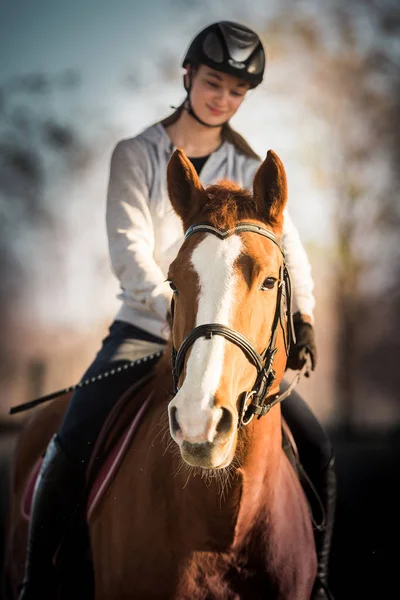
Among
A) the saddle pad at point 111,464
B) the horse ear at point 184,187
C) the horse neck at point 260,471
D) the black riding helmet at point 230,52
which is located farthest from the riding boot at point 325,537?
the black riding helmet at point 230,52

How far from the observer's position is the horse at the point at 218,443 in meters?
1.85

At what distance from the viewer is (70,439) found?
266cm

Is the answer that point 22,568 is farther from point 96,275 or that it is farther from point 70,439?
point 96,275

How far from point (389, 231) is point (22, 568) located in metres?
4.83

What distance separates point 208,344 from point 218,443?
0.95 ft

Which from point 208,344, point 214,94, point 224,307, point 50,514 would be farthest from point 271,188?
point 50,514

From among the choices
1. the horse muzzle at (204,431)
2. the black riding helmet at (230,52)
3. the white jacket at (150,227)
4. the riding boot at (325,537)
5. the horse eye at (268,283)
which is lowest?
the riding boot at (325,537)

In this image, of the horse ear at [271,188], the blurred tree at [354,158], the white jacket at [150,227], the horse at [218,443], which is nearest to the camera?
the horse at [218,443]

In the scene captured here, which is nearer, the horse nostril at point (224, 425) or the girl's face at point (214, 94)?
the horse nostril at point (224, 425)

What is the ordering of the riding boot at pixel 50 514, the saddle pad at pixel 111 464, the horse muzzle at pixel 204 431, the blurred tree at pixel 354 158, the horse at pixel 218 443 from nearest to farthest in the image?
the horse muzzle at pixel 204 431 < the horse at pixel 218 443 < the saddle pad at pixel 111 464 < the riding boot at pixel 50 514 < the blurred tree at pixel 354 158

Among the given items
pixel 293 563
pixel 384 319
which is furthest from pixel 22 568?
pixel 384 319

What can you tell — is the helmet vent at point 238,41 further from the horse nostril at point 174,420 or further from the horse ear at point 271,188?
the horse nostril at point 174,420

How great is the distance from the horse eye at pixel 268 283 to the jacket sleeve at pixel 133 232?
2.14 feet

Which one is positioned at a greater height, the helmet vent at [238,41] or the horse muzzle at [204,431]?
the helmet vent at [238,41]
